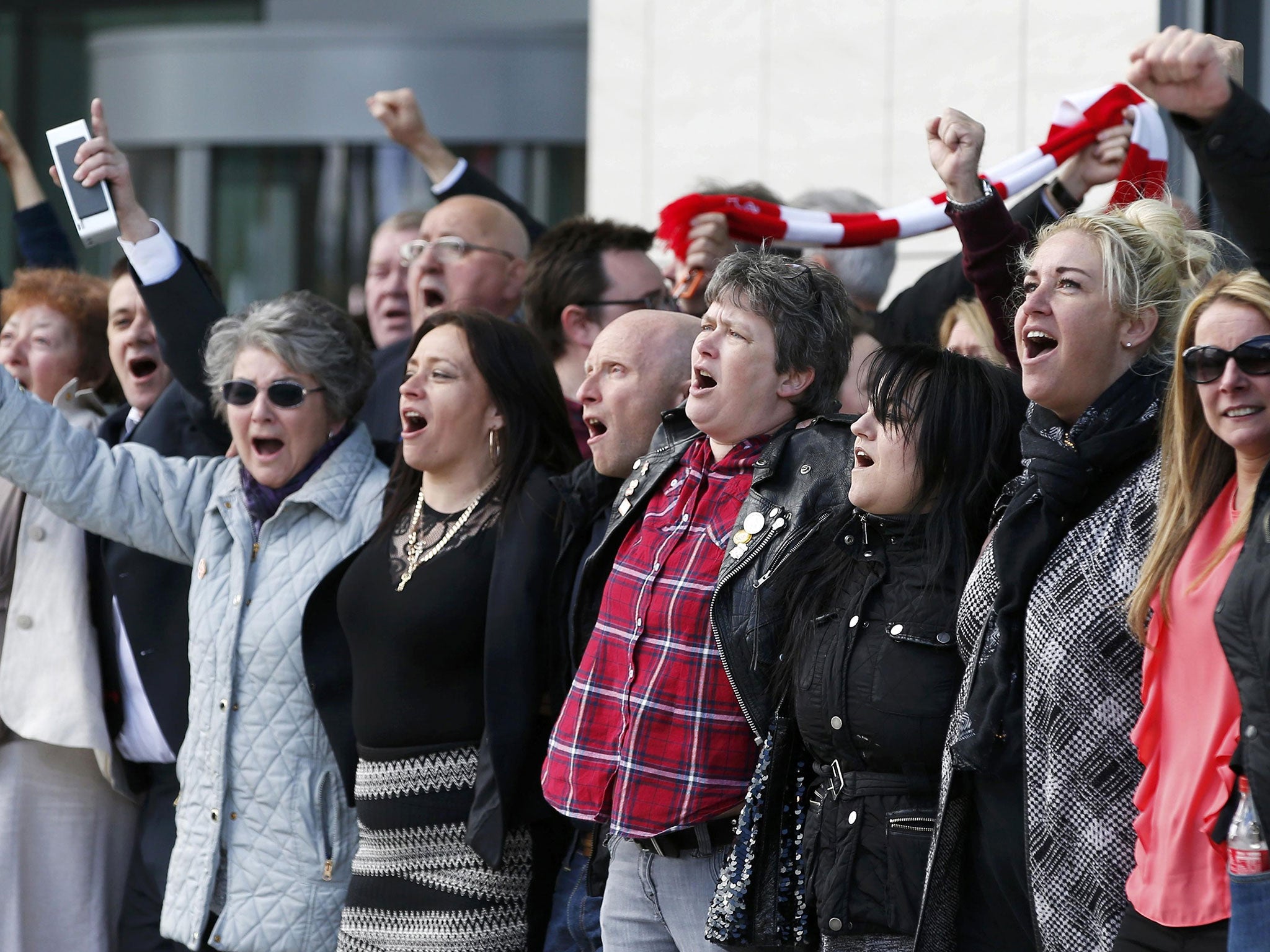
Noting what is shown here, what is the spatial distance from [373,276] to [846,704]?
3.65 meters

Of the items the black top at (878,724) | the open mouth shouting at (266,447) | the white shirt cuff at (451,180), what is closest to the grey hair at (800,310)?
the black top at (878,724)

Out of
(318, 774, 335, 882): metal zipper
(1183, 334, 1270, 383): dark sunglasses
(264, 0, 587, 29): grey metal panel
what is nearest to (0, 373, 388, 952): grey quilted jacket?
(318, 774, 335, 882): metal zipper

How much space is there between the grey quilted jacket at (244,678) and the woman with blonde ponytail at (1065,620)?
1845 millimetres

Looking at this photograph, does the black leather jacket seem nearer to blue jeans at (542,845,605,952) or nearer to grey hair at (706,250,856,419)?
grey hair at (706,250,856,419)

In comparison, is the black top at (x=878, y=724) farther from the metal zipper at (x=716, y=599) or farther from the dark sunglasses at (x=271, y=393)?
the dark sunglasses at (x=271, y=393)

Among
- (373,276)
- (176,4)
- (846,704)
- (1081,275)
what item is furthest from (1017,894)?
(176,4)

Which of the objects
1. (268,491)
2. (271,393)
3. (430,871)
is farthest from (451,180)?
(430,871)

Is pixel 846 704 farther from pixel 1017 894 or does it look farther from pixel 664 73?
pixel 664 73

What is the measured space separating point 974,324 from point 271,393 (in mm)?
1860

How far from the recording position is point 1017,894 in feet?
9.59

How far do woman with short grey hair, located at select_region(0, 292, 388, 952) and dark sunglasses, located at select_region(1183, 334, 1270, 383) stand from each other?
2.32 meters

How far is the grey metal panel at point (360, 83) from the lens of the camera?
11.1 m

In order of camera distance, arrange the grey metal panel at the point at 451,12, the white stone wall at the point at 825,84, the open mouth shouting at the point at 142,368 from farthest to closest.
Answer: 1. the grey metal panel at the point at 451,12
2. the white stone wall at the point at 825,84
3. the open mouth shouting at the point at 142,368

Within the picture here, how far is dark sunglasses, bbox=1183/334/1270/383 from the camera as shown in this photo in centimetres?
260
